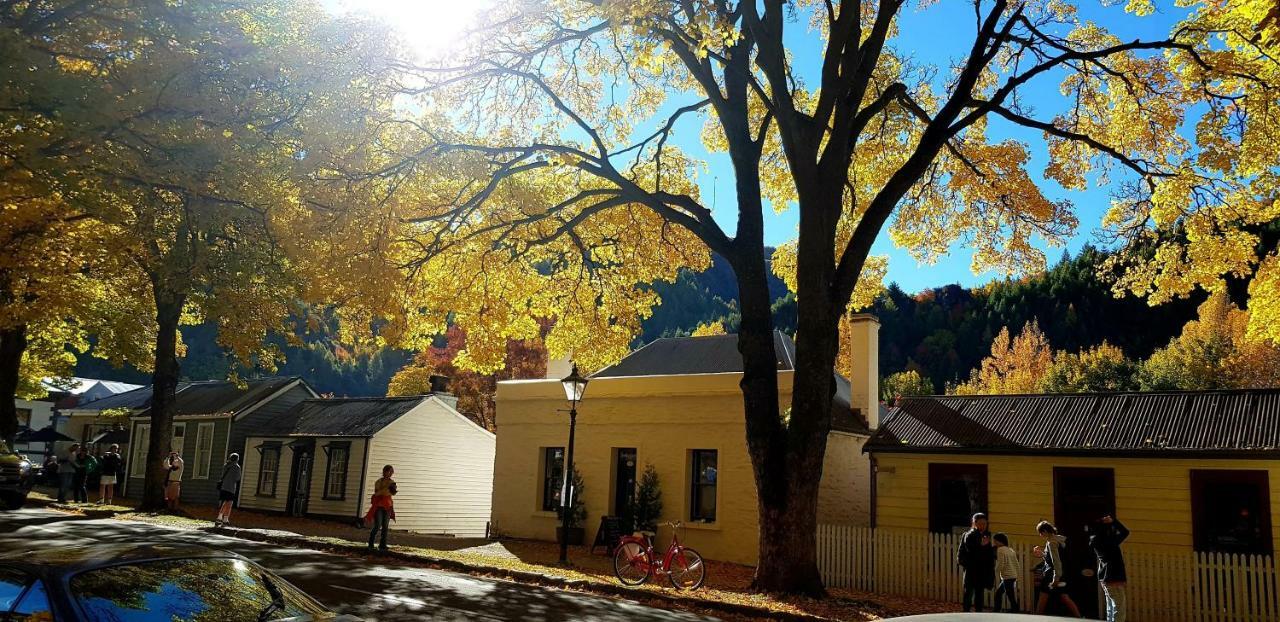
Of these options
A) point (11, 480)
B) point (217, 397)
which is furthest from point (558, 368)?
point (217, 397)

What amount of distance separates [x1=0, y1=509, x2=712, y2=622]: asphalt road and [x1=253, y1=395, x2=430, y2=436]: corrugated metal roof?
10.9m

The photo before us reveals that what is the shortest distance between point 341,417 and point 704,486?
50.5ft

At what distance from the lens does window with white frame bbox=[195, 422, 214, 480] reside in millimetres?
32781

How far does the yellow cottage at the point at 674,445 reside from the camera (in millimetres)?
20125

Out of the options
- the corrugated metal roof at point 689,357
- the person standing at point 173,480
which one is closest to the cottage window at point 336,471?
the person standing at point 173,480

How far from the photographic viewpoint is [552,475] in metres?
23.3

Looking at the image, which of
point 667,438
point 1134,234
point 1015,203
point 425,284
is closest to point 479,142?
point 425,284

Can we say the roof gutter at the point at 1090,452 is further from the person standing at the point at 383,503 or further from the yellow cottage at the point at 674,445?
the person standing at the point at 383,503

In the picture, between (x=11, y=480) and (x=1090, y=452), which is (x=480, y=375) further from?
(x=1090, y=452)

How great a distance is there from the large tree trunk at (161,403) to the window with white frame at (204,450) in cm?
713

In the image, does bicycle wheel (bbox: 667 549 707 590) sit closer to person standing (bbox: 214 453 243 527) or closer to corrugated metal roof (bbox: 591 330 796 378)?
corrugated metal roof (bbox: 591 330 796 378)

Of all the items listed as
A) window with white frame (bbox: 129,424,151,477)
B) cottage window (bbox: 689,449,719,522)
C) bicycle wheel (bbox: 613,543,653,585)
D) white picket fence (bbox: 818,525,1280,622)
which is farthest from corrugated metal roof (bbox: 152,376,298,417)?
white picket fence (bbox: 818,525,1280,622)

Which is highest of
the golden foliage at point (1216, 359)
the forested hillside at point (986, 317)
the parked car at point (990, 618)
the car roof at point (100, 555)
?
the forested hillside at point (986, 317)

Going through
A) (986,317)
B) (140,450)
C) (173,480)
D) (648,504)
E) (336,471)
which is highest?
(986,317)
